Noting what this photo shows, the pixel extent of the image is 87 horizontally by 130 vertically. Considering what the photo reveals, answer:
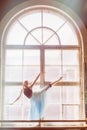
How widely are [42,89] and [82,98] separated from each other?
0.72 meters

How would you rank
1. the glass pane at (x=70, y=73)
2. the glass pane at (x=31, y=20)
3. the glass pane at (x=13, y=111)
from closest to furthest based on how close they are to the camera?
the glass pane at (x=13, y=111) → the glass pane at (x=70, y=73) → the glass pane at (x=31, y=20)

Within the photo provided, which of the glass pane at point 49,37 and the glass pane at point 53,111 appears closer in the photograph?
the glass pane at point 53,111

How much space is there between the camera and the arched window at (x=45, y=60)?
5262 millimetres

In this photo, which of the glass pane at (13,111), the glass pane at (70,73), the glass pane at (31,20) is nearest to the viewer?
the glass pane at (13,111)

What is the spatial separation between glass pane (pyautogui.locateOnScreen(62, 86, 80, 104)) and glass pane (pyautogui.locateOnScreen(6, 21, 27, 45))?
3.93 feet

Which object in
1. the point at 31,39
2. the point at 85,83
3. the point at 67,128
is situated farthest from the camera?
the point at 31,39

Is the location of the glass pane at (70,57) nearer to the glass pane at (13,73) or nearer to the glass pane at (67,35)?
the glass pane at (67,35)

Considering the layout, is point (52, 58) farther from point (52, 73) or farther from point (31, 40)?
point (31, 40)

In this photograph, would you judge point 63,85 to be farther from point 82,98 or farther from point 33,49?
point 33,49

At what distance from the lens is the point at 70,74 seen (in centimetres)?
536

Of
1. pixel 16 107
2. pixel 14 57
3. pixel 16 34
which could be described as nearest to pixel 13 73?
pixel 14 57

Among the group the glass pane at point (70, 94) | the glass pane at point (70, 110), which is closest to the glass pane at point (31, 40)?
the glass pane at point (70, 94)

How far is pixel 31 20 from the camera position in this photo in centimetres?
546

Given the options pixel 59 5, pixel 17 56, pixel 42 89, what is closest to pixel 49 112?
pixel 42 89
